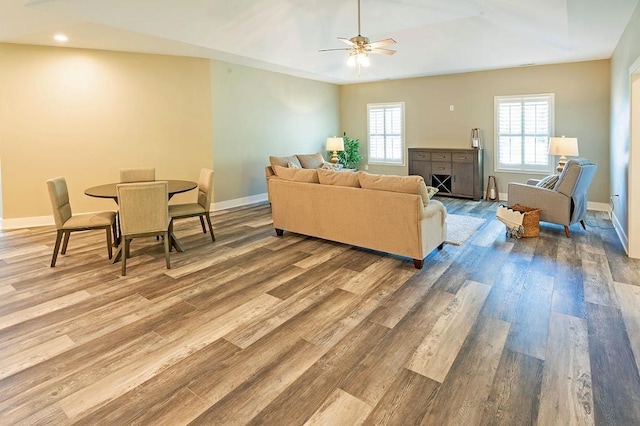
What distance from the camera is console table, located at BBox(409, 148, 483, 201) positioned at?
7812 millimetres

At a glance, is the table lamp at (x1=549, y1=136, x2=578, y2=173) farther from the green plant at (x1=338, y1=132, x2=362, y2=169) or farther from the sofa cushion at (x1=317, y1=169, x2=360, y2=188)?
the green plant at (x1=338, y1=132, x2=362, y2=169)

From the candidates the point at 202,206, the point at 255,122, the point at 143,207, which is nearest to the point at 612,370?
the point at 143,207

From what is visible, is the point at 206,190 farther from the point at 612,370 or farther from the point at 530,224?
the point at 612,370

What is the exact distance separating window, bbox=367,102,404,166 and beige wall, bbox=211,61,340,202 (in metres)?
1.37

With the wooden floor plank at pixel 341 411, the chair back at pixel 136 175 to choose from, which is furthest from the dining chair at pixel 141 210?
the wooden floor plank at pixel 341 411

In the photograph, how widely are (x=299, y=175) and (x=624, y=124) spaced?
400 centimetres

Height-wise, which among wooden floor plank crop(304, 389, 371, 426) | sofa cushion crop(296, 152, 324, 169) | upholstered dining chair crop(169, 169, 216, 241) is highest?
sofa cushion crop(296, 152, 324, 169)

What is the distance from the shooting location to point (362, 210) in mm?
4309

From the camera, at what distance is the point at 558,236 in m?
5.05

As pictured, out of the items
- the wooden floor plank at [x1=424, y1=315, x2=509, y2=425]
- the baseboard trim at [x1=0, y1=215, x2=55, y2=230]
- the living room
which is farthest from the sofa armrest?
the wooden floor plank at [x1=424, y1=315, x2=509, y2=425]

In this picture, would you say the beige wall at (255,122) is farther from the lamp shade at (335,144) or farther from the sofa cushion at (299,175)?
the sofa cushion at (299,175)

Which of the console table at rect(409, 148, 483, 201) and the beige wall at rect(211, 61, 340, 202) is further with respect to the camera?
the console table at rect(409, 148, 483, 201)

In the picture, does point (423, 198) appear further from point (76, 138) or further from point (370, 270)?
point (76, 138)

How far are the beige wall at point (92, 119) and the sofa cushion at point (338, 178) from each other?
3182 mm
